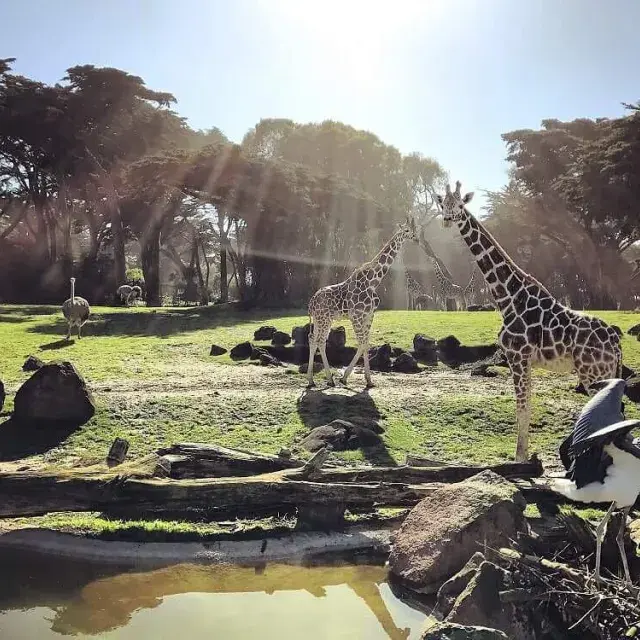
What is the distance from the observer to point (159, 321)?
2817 centimetres

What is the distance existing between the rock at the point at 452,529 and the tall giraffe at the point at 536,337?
9.69ft

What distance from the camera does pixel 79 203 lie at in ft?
165

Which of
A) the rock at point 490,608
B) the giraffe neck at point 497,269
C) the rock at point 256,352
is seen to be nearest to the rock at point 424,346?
the rock at point 256,352

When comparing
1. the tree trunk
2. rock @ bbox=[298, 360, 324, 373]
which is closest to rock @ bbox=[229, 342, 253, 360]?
rock @ bbox=[298, 360, 324, 373]

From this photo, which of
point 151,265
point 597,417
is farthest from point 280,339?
point 151,265

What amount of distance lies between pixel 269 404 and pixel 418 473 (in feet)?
17.7

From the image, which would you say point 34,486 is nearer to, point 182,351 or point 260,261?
point 182,351

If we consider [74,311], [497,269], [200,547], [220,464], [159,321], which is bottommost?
[200,547]

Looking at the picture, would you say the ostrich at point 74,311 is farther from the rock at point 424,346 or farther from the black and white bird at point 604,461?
the black and white bird at point 604,461

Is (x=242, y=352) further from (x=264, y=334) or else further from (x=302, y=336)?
(x=264, y=334)

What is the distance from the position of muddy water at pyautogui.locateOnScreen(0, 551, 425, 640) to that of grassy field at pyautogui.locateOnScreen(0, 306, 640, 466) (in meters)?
3.02

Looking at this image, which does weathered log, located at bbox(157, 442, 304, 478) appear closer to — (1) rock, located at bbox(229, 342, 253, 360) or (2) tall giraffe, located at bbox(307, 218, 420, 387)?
(2) tall giraffe, located at bbox(307, 218, 420, 387)

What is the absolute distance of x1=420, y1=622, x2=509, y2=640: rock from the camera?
448 cm

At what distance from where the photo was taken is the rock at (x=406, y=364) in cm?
1669
